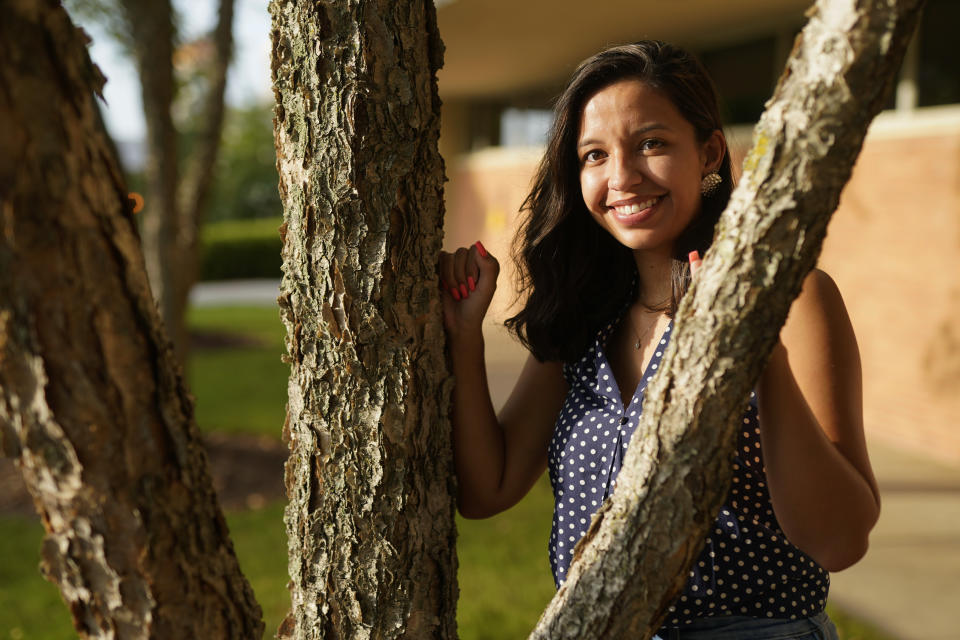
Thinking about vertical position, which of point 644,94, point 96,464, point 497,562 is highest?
point 644,94

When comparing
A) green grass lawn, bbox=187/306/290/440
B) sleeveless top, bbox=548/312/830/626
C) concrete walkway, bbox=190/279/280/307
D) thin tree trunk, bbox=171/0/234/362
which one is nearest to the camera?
sleeveless top, bbox=548/312/830/626

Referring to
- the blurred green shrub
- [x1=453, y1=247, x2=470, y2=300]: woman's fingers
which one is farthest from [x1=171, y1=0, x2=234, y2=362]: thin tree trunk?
the blurred green shrub

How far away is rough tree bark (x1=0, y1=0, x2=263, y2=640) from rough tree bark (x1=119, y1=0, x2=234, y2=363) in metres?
5.20

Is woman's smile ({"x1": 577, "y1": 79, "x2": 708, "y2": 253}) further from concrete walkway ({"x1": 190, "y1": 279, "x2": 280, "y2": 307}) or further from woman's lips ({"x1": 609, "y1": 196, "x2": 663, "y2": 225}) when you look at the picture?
concrete walkway ({"x1": 190, "y1": 279, "x2": 280, "y2": 307})

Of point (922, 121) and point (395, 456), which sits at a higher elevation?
point (922, 121)

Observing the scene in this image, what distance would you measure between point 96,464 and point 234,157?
40.2 meters

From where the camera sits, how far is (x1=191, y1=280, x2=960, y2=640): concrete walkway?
4.18m

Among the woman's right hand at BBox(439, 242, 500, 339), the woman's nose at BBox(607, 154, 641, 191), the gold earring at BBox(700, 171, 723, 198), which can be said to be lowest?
the woman's right hand at BBox(439, 242, 500, 339)

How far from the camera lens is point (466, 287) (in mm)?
1784

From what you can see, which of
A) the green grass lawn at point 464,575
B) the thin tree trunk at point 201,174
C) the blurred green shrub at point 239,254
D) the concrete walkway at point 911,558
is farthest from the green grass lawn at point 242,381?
the blurred green shrub at point 239,254

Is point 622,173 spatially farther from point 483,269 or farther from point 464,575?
point 464,575

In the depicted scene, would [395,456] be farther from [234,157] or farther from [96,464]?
[234,157]

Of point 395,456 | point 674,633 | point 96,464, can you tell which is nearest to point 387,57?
point 395,456

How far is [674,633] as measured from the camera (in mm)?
1778
